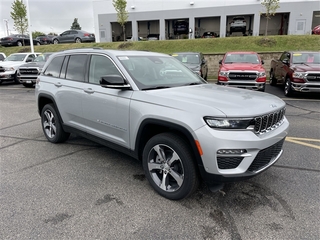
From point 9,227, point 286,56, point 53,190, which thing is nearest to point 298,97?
point 286,56

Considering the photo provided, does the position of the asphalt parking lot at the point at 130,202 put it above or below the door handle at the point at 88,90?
below

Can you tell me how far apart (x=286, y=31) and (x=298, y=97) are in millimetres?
26166

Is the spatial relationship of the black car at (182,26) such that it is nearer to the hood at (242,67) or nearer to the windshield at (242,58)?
the windshield at (242,58)

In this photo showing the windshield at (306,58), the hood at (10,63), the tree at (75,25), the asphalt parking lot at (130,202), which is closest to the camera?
the asphalt parking lot at (130,202)

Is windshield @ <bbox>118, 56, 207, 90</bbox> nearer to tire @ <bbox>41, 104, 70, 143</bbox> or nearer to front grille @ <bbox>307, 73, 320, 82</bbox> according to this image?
tire @ <bbox>41, 104, 70, 143</bbox>

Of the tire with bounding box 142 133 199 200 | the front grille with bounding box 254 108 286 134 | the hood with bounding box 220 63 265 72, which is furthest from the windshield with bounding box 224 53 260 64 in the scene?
the tire with bounding box 142 133 199 200

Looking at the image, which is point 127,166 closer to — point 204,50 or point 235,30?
point 204,50

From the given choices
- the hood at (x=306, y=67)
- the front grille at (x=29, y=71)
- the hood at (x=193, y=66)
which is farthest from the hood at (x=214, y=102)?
the front grille at (x=29, y=71)

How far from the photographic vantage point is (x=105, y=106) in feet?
12.1

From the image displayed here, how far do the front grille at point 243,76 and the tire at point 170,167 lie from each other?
7690mm

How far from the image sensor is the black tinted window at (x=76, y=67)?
429 centimetres

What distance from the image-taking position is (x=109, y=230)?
2.59 m

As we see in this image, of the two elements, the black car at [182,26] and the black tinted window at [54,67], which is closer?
the black tinted window at [54,67]

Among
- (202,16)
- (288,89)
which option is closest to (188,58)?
(288,89)
